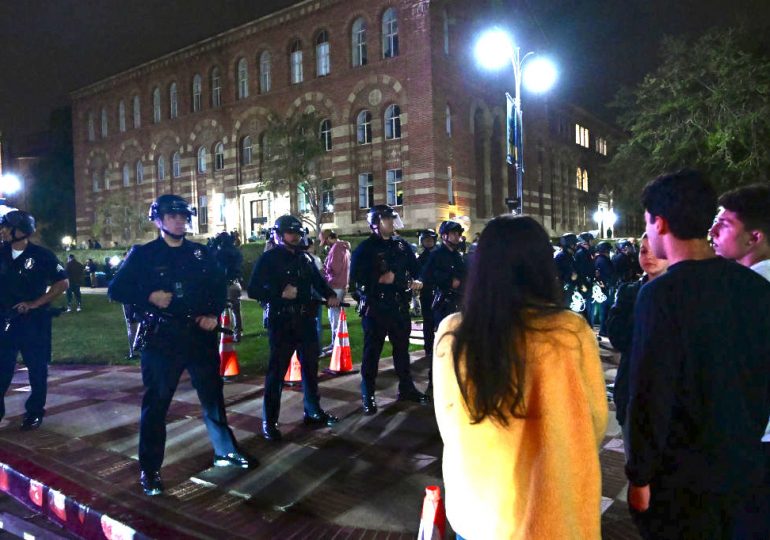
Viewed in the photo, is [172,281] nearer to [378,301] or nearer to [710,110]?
[378,301]

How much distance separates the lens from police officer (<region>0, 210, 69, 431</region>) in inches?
233

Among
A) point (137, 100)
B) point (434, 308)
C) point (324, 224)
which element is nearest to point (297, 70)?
point (324, 224)

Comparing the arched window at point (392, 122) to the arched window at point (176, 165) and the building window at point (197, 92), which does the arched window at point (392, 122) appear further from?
the arched window at point (176, 165)

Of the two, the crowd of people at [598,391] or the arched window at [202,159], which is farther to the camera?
the arched window at [202,159]

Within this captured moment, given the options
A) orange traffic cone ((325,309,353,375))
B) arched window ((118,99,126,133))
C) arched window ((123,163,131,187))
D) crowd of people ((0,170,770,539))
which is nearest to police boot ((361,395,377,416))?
orange traffic cone ((325,309,353,375))

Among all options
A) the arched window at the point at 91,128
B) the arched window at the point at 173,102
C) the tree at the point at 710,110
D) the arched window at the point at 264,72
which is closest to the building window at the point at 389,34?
the arched window at the point at 264,72

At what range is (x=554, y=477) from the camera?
1768mm

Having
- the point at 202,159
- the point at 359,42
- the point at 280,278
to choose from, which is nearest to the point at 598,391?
the point at 280,278

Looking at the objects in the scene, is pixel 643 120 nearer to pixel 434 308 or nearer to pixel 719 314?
pixel 434 308

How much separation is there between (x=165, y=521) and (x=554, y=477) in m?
3.05

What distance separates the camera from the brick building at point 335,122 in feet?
91.4

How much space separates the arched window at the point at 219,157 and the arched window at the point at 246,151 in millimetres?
1911

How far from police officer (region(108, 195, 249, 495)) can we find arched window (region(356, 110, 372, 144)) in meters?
26.0

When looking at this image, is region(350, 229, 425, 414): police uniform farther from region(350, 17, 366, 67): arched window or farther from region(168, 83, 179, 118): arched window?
region(168, 83, 179, 118): arched window
